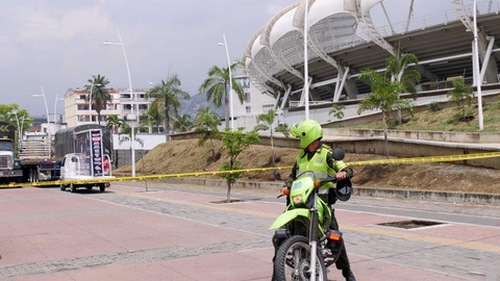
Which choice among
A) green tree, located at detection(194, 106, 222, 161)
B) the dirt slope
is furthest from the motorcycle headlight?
green tree, located at detection(194, 106, 222, 161)

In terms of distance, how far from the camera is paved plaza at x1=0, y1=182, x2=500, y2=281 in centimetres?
741

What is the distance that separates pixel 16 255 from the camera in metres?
9.22

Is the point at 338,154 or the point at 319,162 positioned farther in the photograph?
the point at 319,162

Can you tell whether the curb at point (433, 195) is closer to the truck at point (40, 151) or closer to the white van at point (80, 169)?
the white van at point (80, 169)

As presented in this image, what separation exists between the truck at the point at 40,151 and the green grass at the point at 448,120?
16.3 metres

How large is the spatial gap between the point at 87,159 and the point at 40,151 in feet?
28.4

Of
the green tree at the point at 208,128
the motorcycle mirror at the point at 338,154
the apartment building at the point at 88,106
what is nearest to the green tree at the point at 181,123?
the green tree at the point at 208,128

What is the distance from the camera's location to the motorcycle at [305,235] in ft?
17.6

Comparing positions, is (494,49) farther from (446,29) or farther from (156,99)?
(156,99)

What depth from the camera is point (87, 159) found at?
91.5 ft

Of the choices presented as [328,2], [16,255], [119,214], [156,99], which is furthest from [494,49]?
[16,255]

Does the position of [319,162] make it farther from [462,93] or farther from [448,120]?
[448,120]

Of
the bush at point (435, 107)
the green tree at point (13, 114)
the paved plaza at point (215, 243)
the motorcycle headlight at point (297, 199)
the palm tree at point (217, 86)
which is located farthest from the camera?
the green tree at point (13, 114)

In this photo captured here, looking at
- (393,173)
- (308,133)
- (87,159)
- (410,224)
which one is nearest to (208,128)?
(87,159)
